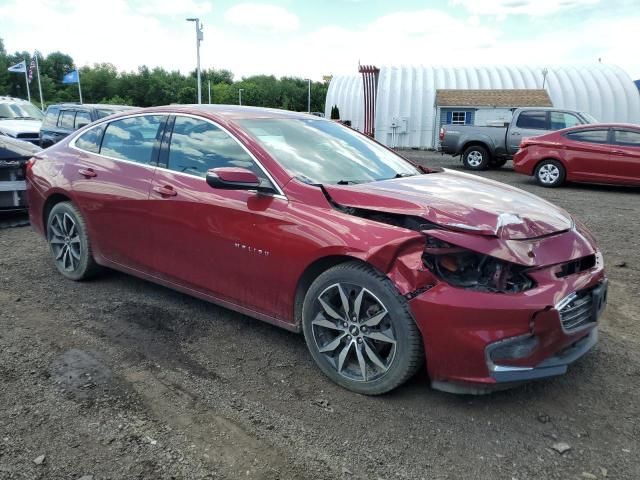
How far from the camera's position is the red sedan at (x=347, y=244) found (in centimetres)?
271

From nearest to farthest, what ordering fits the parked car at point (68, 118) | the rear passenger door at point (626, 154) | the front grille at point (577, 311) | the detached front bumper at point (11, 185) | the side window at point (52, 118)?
1. the front grille at point (577, 311)
2. the detached front bumper at point (11, 185)
3. the rear passenger door at point (626, 154)
4. the parked car at point (68, 118)
5. the side window at point (52, 118)

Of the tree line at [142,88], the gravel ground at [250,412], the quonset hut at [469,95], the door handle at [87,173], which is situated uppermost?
the tree line at [142,88]

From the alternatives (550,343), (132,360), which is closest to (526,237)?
(550,343)

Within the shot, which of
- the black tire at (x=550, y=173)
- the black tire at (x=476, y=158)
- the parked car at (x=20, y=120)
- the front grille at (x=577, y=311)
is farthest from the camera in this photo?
the black tire at (x=476, y=158)

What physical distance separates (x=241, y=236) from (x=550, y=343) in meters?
1.90

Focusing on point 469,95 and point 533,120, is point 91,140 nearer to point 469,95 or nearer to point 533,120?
point 533,120

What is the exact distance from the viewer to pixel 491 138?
1590 cm

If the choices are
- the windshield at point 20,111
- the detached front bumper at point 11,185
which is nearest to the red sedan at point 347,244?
the detached front bumper at point 11,185

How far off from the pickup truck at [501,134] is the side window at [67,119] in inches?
415

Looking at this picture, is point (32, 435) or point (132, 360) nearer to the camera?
point (32, 435)

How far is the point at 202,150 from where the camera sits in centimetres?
383

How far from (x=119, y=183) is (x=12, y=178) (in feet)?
12.5

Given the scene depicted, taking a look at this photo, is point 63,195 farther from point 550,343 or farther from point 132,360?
point 550,343

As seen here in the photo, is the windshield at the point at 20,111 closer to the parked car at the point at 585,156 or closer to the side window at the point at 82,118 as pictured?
the side window at the point at 82,118
